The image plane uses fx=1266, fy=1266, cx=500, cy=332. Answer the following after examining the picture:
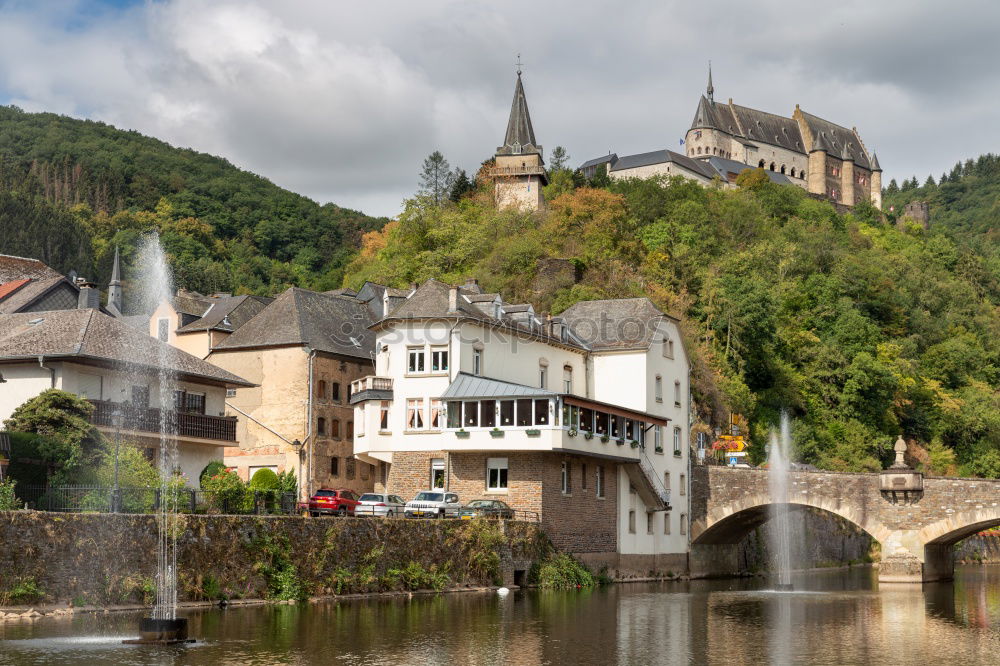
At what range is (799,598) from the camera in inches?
2018

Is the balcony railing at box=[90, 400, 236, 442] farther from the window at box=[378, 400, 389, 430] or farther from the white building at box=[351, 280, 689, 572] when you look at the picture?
the white building at box=[351, 280, 689, 572]

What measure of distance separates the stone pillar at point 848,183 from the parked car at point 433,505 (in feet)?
491

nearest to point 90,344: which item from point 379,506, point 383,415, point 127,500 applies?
point 127,500

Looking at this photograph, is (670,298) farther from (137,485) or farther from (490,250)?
(137,485)

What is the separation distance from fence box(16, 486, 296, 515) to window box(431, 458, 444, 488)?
1363 cm

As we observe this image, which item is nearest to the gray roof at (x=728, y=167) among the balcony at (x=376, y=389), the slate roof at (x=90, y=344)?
the balcony at (x=376, y=389)

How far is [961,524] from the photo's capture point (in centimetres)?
5800

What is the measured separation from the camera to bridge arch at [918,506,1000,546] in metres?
56.8

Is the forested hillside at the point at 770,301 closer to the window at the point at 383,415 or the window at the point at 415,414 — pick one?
the window at the point at 415,414

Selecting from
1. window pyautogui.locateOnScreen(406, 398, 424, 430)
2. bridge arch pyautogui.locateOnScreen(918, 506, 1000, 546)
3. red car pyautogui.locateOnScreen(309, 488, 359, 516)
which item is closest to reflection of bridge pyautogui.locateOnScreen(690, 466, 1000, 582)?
bridge arch pyautogui.locateOnScreen(918, 506, 1000, 546)

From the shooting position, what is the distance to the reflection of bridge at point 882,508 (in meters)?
58.1

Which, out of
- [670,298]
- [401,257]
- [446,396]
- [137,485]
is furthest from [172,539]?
[401,257]

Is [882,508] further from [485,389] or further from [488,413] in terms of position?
[485,389]

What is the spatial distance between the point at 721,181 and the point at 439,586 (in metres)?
116
